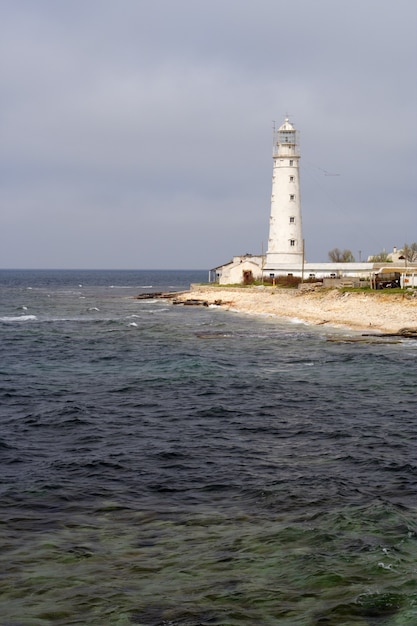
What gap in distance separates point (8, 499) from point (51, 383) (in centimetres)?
1413

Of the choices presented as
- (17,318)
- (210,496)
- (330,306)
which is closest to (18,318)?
(17,318)

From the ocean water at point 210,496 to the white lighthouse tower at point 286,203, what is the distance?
153ft

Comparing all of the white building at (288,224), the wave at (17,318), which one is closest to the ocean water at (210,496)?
the wave at (17,318)

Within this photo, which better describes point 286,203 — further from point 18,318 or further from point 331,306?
point 18,318

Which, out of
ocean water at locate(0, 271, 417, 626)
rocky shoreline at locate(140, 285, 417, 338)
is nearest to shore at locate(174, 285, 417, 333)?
rocky shoreline at locate(140, 285, 417, 338)

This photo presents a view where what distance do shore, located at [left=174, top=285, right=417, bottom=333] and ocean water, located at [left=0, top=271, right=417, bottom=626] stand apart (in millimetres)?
15227

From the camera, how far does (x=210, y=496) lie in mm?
14250

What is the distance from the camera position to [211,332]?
151 ft

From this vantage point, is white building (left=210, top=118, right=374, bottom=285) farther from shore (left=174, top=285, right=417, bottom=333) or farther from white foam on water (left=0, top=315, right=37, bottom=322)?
white foam on water (left=0, top=315, right=37, bottom=322)

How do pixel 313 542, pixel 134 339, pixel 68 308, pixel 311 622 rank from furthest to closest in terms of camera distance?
1. pixel 68 308
2. pixel 134 339
3. pixel 313 542
4. pixel 311 622

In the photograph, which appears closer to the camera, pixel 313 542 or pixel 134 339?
pixel 313 542

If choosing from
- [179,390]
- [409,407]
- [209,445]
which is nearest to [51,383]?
[179,390]

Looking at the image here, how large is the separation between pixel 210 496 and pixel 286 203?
64365 mm

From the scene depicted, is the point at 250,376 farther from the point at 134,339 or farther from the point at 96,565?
the point at 96,565
